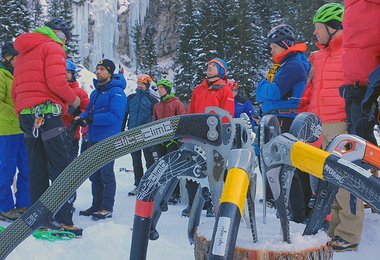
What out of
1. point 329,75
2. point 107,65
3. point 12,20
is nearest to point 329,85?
point 329,75

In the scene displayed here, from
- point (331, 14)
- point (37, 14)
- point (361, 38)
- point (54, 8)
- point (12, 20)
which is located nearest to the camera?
point (361, 38)

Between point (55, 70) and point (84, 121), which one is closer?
point (55, 70)

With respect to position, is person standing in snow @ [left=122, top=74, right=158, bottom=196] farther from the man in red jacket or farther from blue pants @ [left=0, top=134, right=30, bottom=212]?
the man in red jacket

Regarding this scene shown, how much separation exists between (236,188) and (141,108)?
538 cm

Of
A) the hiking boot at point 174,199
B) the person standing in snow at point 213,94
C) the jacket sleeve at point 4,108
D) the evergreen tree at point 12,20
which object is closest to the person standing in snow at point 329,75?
→ the person standing in snow at point 213,94

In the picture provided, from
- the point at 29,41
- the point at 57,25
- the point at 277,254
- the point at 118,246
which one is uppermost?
the point at 57,25

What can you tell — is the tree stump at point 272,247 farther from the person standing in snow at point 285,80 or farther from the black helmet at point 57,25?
the black helmet at point 57,25

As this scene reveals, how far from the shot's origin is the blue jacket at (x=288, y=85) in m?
3.69

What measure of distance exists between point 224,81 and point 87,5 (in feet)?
101

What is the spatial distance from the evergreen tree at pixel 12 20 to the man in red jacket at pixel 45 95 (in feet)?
83.1

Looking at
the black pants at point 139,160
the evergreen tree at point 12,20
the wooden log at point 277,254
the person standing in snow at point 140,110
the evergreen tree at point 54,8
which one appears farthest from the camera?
the evergreen tree at point 54,8

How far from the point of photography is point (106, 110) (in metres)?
4.67

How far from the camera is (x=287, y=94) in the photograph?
377 centimetres

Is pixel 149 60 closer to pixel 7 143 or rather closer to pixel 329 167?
pixel 7 143
